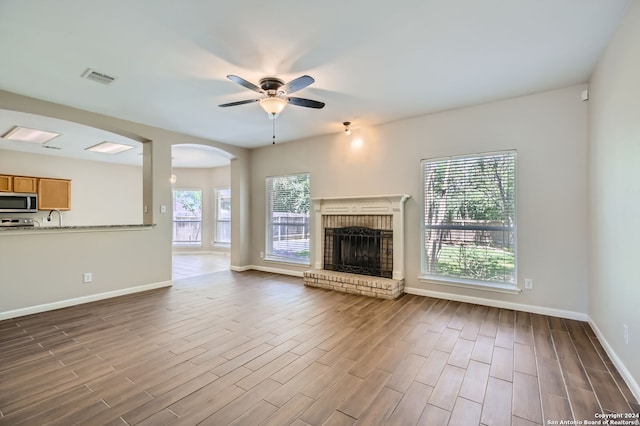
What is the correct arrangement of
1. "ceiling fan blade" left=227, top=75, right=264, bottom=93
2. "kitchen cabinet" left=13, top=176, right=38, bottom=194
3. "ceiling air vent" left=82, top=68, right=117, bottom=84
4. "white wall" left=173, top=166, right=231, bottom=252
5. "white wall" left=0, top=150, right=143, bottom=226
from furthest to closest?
"white wall" left=173, top=166, right=231, bottom=252
"white wall" left=0, top=150, right=143, bottom=226
"kitchen cabinet" left=13, top=176, right=38, bottom=194
"ceiling air vent" left=82, top=68, right=117, bottom=84
"ceiling fan blade" left=227, top=75, right=264, bottom=93

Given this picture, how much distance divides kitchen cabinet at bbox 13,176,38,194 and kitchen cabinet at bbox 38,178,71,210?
0.08 meters

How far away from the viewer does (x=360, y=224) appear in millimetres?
4969

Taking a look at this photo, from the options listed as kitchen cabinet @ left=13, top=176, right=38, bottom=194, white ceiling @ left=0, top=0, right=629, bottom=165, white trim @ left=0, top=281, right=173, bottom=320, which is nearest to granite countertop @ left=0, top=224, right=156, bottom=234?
white trim @ left=0, top=281, right=173, bottom=320

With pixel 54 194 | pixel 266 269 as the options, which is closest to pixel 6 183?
pixel 54 194

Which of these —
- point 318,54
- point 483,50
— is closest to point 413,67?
point 483,50

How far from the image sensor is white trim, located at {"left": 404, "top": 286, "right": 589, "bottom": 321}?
336cm

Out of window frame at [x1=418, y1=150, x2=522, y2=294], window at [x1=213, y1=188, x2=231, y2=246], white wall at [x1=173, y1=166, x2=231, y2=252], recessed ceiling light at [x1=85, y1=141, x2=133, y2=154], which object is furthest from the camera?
white wall at [x1=173, y1=166, x2=231, y2=252]

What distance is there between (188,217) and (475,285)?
845 cm

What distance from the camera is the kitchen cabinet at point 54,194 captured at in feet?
21.8

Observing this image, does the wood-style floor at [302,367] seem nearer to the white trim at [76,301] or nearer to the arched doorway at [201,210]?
the white trim at [76,301]

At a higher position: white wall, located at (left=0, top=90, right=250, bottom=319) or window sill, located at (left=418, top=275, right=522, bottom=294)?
white wall, located at (left=0, top=90, right=250, bottom=319)

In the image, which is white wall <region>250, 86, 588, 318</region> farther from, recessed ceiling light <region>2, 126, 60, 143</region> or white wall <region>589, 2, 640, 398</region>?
recessed ceiling light <region>2, 126, 60, 143</region>

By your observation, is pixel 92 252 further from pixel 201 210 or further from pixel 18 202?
pixel 201 210

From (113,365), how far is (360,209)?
3.74 meters
